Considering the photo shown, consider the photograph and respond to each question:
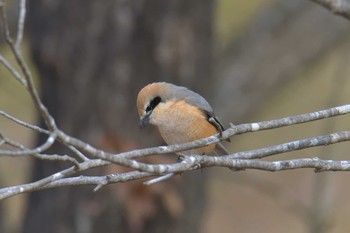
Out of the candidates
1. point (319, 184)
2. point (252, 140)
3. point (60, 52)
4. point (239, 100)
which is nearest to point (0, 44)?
point (60, 52)

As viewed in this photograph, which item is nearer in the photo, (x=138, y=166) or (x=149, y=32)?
(x=138, y=166)

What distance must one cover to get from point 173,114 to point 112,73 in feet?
5.27

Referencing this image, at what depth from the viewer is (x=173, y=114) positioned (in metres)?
3.30

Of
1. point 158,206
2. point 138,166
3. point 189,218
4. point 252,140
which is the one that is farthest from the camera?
point 252,140

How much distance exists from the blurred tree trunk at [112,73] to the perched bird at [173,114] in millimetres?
1443

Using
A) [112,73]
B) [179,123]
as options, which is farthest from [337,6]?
[112,73]

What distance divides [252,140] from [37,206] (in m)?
3.86

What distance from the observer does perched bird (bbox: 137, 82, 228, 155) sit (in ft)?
10.5

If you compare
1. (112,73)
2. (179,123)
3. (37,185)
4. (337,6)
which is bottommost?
(37,185)

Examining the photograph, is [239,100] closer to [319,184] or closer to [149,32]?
[319,184]

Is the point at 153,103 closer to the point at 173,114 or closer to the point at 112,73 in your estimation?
the point at 173,114

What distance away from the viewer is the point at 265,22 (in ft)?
19.8

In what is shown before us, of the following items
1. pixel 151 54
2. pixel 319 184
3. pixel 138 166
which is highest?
pixel 151 54

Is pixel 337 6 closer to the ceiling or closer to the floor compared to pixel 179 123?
closer to the ceiling
